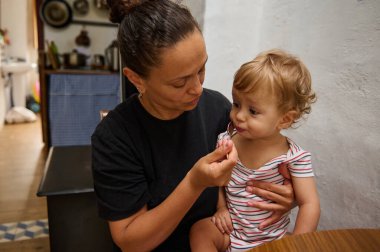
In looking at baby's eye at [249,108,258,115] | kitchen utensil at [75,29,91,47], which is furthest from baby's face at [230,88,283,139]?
kitchen utensil at [75,29,91,47]

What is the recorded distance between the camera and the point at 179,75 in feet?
2.79

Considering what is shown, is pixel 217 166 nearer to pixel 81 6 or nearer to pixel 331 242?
pixel 331 242

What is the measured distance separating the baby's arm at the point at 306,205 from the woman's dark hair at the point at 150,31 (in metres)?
0.53

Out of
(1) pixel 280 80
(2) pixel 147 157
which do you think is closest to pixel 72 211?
(2) pixel 147 157

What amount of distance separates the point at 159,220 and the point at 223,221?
0.87 ft

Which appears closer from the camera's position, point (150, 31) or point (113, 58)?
point (150, 31)

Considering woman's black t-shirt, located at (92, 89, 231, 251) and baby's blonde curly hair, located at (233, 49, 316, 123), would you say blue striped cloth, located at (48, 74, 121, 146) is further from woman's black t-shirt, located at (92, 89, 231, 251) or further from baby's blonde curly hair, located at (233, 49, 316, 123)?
baby's blonde curly hair, located at (233, 49, 316, 123)

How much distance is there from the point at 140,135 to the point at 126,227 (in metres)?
0.27

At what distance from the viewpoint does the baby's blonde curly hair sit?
916mm

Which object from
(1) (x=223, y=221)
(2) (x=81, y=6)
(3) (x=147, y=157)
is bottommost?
(1) (x=223, y=221)

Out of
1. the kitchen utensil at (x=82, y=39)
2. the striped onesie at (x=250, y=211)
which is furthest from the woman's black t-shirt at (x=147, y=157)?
the kitchen utensil at (x=82, y=39)

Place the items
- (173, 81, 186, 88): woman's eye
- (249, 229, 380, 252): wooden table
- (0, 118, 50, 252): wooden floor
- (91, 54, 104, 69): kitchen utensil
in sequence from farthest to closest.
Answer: (91, 54, 104, 69): kitchen utensil < (0, 118, 50, 252): wooden floor < (173, 81, 186, 88): woman's eye < (249, 229, 380, 252): wooden table

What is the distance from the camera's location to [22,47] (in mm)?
5840

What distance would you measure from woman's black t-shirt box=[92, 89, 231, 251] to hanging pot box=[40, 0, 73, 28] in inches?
159
